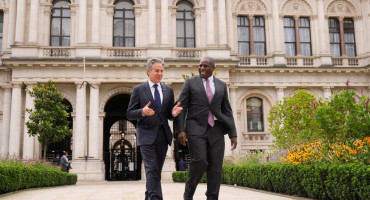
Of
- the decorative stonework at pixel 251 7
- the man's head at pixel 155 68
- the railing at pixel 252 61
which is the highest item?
the decorative stonework at pixel 251 7

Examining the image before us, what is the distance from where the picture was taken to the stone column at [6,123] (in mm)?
27834

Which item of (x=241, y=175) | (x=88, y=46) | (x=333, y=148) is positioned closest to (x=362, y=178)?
(x=333, y=148)

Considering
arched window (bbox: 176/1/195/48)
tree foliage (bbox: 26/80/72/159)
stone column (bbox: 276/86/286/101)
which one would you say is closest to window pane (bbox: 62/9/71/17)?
arched window (bbox: 176/1/195/48)

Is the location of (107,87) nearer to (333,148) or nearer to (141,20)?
(141,20)

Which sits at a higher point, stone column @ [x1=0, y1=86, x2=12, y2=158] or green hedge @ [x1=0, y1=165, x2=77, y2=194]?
stone column @ [x1=0, y1=86, x2=12, y2=158]

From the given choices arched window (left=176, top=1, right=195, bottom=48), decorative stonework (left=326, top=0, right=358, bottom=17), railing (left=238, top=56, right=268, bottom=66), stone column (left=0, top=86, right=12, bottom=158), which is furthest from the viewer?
decorative stonework (left=326, top=0, right=358, bottom=17)

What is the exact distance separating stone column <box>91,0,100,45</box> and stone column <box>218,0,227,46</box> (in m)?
8.56

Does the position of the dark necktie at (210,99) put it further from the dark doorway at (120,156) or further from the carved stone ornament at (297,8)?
the carved stone ornament at (297,8)

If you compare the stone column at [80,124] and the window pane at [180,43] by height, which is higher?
the window pane at [180,43]

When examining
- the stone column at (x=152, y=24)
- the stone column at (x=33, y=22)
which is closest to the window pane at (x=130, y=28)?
the stone column at (x=152, y=24)

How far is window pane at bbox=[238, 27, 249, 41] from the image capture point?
32647 millimetres

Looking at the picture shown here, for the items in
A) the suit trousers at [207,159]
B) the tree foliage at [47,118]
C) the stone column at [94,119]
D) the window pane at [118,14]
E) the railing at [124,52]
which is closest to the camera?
the suit trousers at [207,159]

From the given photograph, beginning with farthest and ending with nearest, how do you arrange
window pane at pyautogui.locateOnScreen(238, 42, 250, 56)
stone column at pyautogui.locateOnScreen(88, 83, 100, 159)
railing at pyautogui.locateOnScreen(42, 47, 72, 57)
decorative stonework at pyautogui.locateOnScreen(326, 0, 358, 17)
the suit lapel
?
1. decorative stonework at pyautogui.locateOnScreen(326, 0, 358, 17)
2. window pane at pyautogui.locateOnScreen(238, 42, 250, 56)
3. railing at pyautogui.locateOnScreen(42, 47, 72, 57)
4. stone column at pyautogui.locateOnScreen(88, 83, 100, 159)
5. the suit lapel

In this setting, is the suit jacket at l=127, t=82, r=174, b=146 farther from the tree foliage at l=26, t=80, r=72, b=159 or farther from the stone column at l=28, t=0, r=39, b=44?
the stone column at l=28, t=0, r=39, b=44
